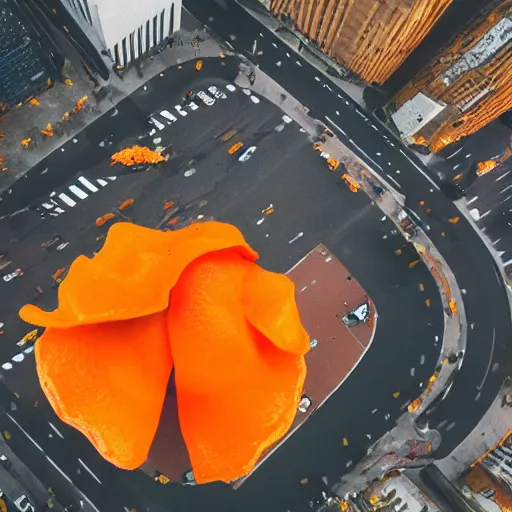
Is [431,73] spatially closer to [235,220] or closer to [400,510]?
[235,220]

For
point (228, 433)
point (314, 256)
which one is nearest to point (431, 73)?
point (314, 256)

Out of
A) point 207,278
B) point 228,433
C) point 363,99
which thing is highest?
point 363,99

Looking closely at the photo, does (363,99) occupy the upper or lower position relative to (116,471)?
upper

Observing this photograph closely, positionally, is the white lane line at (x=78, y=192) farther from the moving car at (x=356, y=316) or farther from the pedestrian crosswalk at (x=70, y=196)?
the moving car at (x=356, y=316)

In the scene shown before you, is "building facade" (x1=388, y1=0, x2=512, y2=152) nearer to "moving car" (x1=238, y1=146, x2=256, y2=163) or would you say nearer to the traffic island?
"moving car" (x1=238, y1=146, x2=256, y2=163)

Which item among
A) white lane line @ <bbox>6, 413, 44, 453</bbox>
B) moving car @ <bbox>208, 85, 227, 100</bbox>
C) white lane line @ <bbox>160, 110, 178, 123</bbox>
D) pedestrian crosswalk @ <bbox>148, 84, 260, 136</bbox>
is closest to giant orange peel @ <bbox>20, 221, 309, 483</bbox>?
white lane line @ <bbox>6, 413, 44, 453</bbox>

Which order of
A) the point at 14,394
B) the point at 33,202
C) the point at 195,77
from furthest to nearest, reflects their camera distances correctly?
1. the point at 195,77
2. the point at 33,202
3. the point at 14,394
